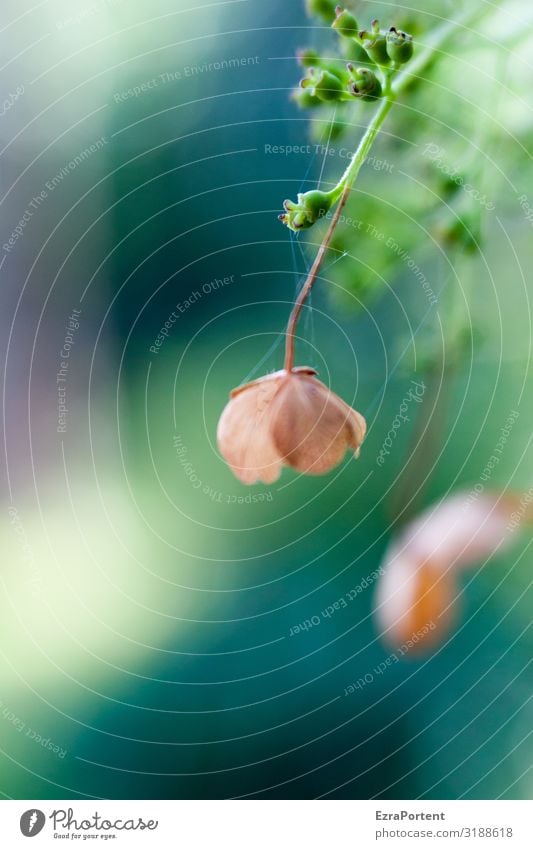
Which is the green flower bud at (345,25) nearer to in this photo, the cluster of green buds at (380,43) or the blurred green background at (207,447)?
the cluster of green buds at (380,43)

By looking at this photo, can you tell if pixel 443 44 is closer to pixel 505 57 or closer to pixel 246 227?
pixel 505 57

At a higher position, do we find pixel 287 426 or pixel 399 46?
pixel 399 46
